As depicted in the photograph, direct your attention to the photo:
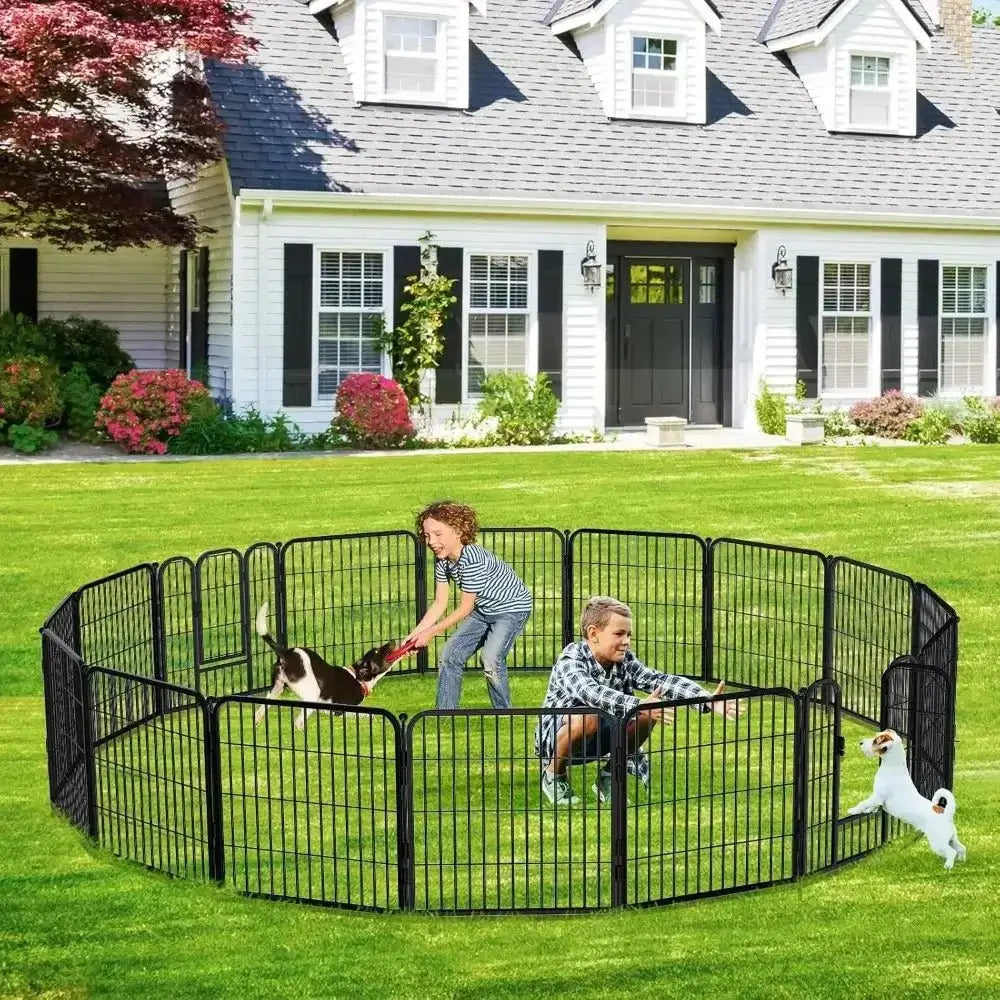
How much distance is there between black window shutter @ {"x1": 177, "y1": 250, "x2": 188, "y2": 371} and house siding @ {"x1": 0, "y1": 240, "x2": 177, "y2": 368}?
36 centimetres

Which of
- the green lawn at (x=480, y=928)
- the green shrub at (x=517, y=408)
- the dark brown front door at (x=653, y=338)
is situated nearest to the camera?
the green lawn at (x=480, y=928)

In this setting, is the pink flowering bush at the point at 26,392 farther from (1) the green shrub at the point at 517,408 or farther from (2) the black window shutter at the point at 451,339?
(1) the green shrub at the point at 517,408

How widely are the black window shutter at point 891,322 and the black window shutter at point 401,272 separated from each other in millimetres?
6813

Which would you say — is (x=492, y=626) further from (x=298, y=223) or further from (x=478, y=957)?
(x=298, y=223)

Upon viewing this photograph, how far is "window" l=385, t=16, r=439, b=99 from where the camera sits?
24000 millimetres

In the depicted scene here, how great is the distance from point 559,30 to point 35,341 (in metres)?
8.87

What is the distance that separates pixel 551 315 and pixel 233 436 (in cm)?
476

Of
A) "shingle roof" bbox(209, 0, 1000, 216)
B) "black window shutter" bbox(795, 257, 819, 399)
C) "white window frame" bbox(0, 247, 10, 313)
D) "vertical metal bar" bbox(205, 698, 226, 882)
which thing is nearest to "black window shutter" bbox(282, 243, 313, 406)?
"shingle roof" bbox(209, 0, 1000, 216)

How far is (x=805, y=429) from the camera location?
23.3 meters

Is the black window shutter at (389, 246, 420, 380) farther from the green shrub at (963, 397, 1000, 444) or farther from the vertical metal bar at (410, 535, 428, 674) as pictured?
the vertical metal bar at (410, 535, 428, 674)

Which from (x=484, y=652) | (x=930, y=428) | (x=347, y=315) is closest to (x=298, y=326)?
(x=347, y=315)

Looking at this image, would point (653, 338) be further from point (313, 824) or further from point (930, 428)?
point (313, 824)

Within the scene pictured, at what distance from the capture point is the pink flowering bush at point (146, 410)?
820 inches

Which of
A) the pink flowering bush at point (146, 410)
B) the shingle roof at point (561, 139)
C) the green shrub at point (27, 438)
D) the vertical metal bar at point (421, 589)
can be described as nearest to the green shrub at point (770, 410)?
the shingle roof at point (561, 139)
